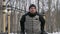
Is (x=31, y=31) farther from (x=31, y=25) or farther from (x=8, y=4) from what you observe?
(x=8, y=4)

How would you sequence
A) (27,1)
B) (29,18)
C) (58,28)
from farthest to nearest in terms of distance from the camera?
(58,28) < (27,1) < (29,18)

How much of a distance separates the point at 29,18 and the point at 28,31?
0.32m

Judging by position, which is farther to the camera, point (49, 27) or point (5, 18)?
point (49, 27)

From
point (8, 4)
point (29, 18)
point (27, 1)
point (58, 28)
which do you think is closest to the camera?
point (29, 18)

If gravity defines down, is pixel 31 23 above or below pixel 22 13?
below

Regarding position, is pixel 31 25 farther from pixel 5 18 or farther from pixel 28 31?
pixel 5 18

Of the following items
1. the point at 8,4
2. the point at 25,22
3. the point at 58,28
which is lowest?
the point at 58,28

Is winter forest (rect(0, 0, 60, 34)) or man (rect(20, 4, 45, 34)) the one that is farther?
winter forest (rect(0, 0, 60, 34))

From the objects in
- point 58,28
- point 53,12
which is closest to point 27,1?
point 53,12

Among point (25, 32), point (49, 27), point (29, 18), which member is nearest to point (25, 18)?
point (29, 18)

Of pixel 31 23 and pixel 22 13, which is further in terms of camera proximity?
pixel 22 13

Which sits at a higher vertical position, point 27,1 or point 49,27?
point 27,1

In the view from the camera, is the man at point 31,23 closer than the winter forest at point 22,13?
Yes

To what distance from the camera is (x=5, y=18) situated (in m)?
5.91
